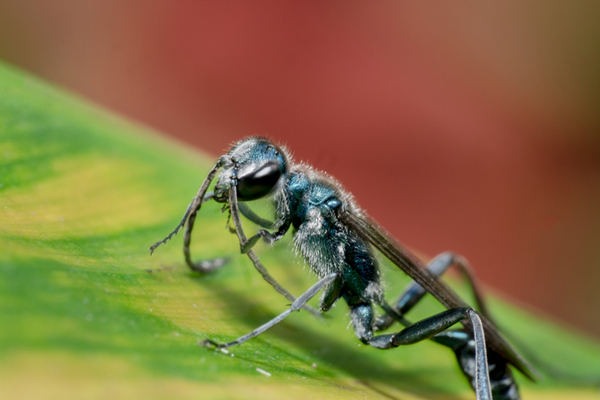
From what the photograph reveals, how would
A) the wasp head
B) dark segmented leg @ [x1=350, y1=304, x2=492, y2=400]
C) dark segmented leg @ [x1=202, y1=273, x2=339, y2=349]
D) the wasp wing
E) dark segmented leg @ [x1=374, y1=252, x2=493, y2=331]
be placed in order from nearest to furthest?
dark segmented leg @ [x1=202, y1=273, x2=339, y2=349], dark segmented leg @ [x1=350, y1=304, x2=492, y2=400], the wasp head, the wasp wing, dark segmented leg @ [x1=374, y1=252, x2=493, y2=331]

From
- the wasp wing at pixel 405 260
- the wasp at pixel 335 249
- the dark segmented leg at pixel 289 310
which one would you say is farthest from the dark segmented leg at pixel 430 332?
the dark segmented leg at pixel 289 310

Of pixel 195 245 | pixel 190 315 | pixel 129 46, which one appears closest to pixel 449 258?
pixel 195 245

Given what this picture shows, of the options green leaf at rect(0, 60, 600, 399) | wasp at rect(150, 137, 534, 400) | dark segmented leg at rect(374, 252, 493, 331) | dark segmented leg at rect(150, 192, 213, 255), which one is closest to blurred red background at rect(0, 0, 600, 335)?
green leaf at rect(0, 60, 600, 399)

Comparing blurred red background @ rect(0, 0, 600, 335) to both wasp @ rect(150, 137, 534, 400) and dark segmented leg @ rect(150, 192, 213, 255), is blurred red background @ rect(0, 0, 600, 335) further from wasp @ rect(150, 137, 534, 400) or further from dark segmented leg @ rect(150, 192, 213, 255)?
dark segmented leg @ rect(150, 192, 213, 255)

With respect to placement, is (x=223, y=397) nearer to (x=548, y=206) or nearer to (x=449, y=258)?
(x=449, y=258)

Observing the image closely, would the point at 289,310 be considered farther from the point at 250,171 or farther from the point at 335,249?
the point at 250,171

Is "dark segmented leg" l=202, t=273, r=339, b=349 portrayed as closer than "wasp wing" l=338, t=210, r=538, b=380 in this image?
Yes

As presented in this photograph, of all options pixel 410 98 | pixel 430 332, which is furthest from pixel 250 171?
pixel 410 98

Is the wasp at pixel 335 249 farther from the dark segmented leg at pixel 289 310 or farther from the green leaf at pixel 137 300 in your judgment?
the green leaf at pixel 137 300
